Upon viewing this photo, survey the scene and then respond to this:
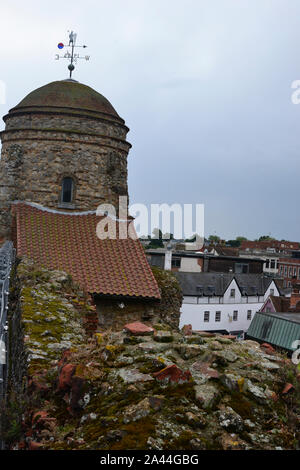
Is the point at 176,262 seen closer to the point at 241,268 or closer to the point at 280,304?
the point at 241,268

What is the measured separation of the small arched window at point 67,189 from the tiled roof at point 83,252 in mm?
783

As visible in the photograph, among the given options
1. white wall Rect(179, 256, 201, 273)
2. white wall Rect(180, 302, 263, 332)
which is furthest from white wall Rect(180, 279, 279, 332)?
white wall Rect(179, 256, 201, 273)

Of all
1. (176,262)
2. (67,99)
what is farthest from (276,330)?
(176,262)

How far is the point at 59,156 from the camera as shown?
19.0 meters

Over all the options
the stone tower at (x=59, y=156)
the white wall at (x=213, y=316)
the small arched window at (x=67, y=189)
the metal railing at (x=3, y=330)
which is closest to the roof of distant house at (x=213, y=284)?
the white wall at (x=213, y=316)

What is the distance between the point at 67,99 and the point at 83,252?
24.6 feet

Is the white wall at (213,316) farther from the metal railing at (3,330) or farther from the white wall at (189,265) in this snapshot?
the metal railing at (3,330)

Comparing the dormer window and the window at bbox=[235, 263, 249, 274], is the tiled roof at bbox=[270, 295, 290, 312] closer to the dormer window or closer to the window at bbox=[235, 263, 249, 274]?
the window at bbox=[235, 263, 249, 274]

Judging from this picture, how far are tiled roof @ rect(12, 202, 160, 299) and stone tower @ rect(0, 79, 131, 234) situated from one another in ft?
2.87

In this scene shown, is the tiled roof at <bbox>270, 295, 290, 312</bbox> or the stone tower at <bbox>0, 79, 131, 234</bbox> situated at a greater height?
the stone tower at <bbox>0, 79, 131, 234</bbox>

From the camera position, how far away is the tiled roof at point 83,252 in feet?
49.3

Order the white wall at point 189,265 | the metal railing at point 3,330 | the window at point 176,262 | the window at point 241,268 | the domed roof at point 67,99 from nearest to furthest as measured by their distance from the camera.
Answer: the metal railing at point 3,330, the domed roof at point 67,99, the window at point 176,262, the white wall at point 189,265, the window at point 241,268

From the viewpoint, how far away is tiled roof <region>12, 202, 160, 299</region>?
591 inches
